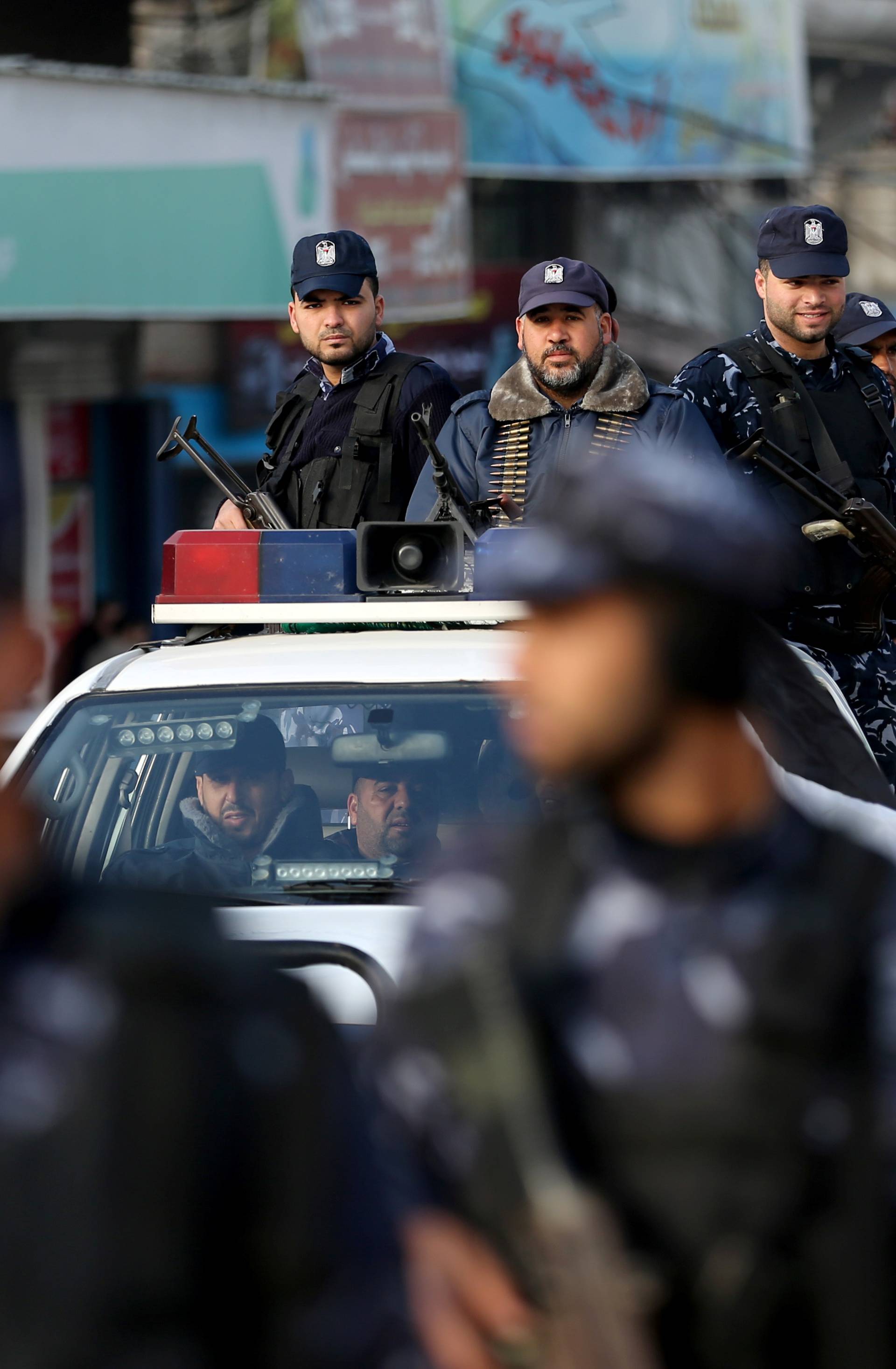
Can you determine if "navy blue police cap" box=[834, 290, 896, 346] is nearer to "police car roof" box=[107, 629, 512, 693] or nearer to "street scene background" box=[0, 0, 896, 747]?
"police car roof" box=[107, 629, 512, 693]

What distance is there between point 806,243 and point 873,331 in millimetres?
1347

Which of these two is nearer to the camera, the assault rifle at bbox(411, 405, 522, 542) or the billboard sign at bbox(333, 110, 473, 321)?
the assault rifle at bbox(411, 405, 522, 542)

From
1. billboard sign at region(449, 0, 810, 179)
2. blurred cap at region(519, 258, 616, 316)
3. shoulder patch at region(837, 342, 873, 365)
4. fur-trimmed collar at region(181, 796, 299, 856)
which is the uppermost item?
billboard sign at region(449, 0, 810, 179)

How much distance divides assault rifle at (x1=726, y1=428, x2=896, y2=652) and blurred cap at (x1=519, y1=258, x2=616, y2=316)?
59 centimetres

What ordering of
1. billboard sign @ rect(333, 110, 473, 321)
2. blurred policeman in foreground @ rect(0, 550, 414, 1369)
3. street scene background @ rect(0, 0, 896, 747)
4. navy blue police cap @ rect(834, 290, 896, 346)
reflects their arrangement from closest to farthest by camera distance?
blurred policeman in foreground @ rect(0, 550, 414, 1369), navy blue police cap @ rect(834, 290, 896, 346), street scene background @ rect(0, 0, 896, 747), billboard sign @ rect(333, 110, 473, 321)

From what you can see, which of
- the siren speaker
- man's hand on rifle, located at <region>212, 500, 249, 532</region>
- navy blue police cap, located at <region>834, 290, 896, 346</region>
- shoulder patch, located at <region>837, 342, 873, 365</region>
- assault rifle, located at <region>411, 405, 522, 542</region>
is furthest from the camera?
navy blue police cap, located at <region>834, 290, 896, 346</region>

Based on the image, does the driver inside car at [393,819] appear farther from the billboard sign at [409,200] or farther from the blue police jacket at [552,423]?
the billboard sign at [409,200]

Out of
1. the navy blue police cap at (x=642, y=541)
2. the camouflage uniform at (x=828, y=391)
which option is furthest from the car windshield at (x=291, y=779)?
the navy blue police cap at (x=642, y=541)

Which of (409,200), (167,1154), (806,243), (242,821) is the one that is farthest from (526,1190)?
(409,200)

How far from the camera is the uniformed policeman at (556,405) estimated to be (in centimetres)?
528

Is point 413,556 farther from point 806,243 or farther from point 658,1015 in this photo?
point 658,1015

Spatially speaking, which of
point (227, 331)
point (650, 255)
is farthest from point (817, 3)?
point (227, 331)

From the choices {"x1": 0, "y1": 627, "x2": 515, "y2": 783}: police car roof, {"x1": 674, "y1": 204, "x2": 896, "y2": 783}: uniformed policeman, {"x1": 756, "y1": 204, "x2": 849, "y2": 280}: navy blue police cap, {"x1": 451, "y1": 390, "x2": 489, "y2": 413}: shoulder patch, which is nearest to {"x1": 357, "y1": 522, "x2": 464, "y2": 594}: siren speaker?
{"x1": 0, "y1": 627, "x2": 515, "y2": 783}: police car roof

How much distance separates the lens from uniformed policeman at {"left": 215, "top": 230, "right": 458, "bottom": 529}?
5.66 m
